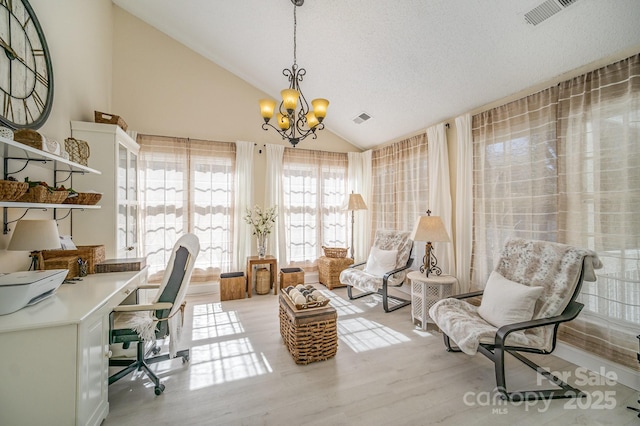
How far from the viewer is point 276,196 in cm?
443

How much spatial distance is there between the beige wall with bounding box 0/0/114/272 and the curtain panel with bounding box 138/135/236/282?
90cm

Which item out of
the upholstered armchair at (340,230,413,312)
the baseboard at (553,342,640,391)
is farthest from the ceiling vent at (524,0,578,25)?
the baseboard at (553,342,640,391)

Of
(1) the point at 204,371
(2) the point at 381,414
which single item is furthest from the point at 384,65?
(1) the point at 204,371

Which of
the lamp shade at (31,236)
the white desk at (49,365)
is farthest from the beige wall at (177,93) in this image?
the white desk at (49,365)

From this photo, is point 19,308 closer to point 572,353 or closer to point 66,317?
point 66,317

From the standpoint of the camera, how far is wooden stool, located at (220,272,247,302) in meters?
3.79

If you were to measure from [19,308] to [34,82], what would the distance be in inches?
68.3

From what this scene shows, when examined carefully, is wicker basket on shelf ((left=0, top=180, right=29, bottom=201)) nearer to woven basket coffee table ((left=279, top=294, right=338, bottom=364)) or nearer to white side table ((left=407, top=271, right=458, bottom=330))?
woven basket coffee table ((left=279, top=294, right=338, bottom=364))

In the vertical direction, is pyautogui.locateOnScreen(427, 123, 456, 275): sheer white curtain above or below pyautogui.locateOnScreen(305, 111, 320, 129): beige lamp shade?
below

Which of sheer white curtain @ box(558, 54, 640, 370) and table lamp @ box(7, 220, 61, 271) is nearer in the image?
table lamp @ box(7, 220, 61, 271)

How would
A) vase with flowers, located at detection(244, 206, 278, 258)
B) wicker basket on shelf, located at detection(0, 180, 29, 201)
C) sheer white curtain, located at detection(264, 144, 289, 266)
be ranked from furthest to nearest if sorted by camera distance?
sheer white curtain, located at detection(264, 144, 289, 266)
vase with flowers, located at detection(244, 206, 278, 258)
wicker basket on shelf, located at detection(0, 180, 29, 201)

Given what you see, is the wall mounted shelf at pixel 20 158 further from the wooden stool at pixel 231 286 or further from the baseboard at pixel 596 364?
the baseboard at pixel 596 364

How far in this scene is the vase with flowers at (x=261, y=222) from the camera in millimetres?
4105

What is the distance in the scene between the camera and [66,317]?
4.34ft
